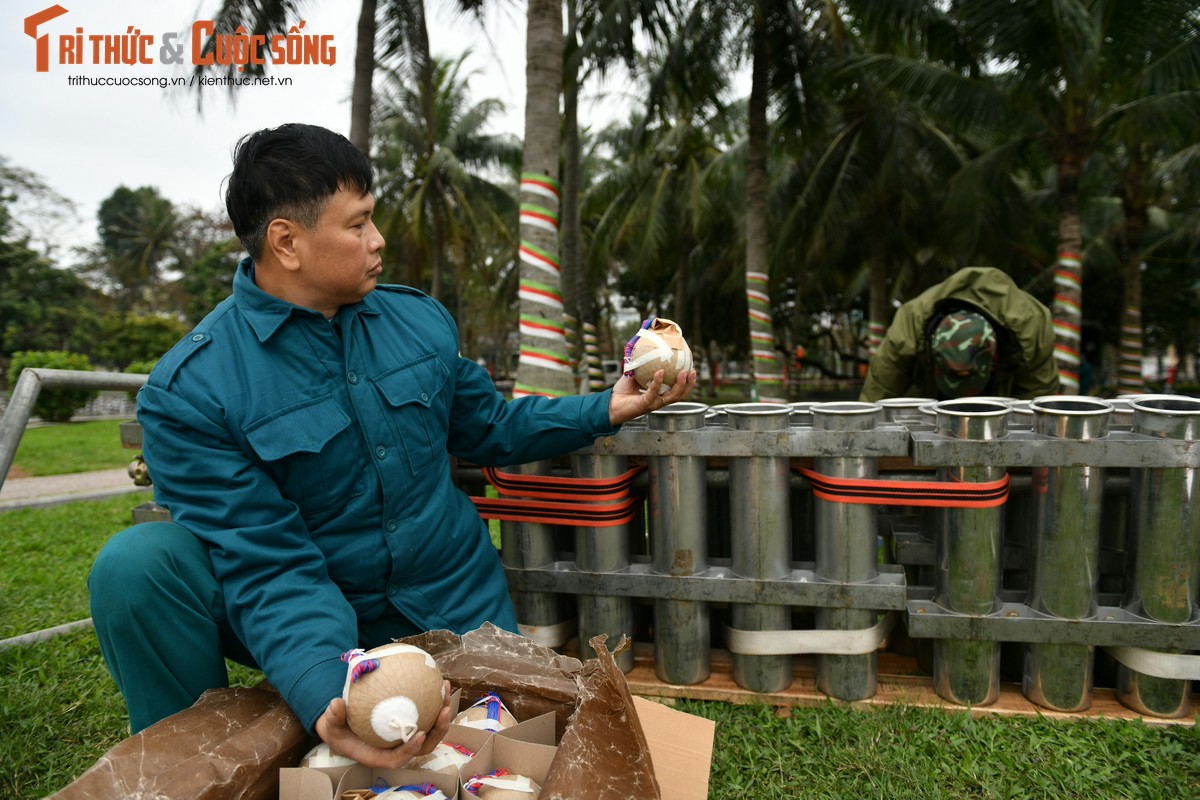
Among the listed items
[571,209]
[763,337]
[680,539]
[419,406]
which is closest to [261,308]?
[419,406]

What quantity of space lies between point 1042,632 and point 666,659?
4.05 ft

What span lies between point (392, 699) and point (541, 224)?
3.93 meters

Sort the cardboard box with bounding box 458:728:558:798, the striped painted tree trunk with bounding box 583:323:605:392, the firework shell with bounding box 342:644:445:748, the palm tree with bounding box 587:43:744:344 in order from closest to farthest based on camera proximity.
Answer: the firework shell with bounding box 342:644:445:748, the cardboard box with bounding box 458:728:558:798, the striped painted tree trunk with bounding box 583:323:605:392, the palm tree with bounding box 587:43:744:344

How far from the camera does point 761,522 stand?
248cm

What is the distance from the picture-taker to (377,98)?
20969 millimetres

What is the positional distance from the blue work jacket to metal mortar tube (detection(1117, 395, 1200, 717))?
1.68 metres

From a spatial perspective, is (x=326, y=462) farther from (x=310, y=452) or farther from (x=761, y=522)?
(x=761, y=522)

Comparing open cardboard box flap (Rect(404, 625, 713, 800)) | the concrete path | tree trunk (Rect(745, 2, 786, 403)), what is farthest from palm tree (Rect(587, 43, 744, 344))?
open cardboard box flap (Rect(404, 625, 713, 800))

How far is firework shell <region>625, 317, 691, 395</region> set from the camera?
216 centimetres

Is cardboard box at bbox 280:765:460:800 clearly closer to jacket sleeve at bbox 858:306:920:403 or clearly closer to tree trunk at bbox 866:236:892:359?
jacket sleeve at bbox 858:306:920:403

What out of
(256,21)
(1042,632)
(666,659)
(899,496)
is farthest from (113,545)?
(256,21)

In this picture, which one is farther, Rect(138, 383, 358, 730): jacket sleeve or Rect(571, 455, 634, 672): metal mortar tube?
Rect(571, 455, 634, 672): metal mortar tube

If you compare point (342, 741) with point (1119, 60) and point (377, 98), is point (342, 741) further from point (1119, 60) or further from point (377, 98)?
point (377, 98)

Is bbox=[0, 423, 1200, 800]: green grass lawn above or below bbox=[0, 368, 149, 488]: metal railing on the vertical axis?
below
